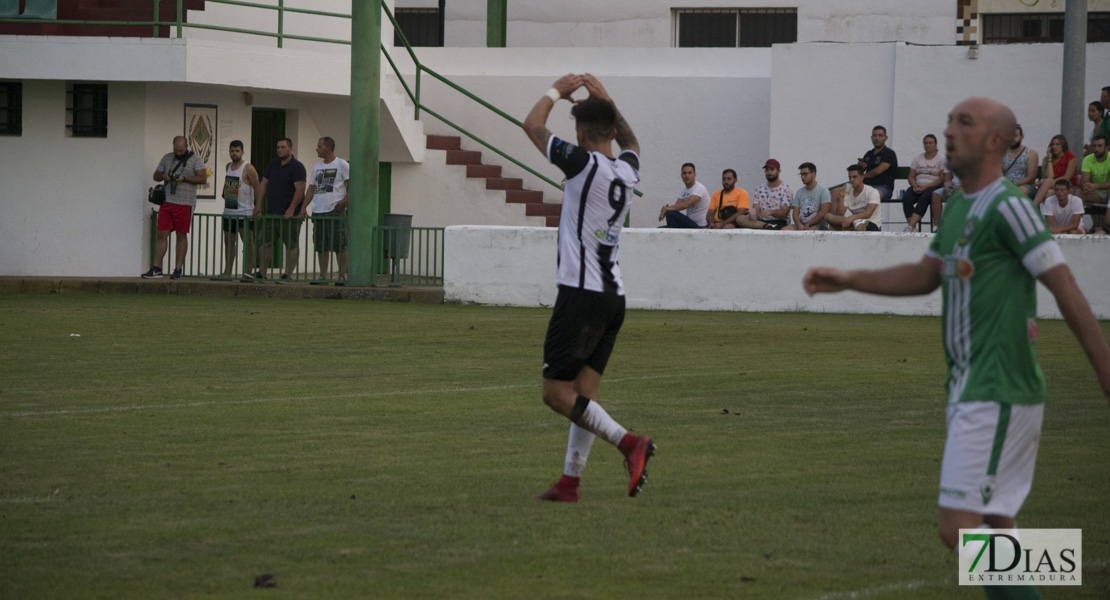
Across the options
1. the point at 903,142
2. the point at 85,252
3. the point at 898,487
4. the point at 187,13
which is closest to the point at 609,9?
the point at 903,142

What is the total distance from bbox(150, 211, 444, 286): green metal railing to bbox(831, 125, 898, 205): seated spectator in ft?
21.7

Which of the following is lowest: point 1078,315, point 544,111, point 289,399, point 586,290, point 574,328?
point 289,399

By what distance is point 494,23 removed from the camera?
30.0 metres

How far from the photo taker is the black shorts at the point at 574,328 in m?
7.05

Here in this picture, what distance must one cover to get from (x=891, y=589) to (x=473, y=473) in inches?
114

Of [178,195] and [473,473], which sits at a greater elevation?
[178,195]

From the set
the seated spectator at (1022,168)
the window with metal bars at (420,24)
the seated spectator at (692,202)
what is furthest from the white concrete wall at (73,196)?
the seated spectator at (1022,168)

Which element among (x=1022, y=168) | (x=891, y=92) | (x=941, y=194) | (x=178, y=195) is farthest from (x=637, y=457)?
(x=891, y=92)

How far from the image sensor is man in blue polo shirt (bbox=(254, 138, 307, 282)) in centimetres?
2216

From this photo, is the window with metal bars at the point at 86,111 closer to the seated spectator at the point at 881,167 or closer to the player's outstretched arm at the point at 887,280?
the seated spectator at the point at 881,167

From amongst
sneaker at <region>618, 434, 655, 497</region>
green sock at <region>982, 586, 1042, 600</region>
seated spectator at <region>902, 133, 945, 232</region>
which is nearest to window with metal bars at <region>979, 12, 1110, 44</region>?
seated spectator at <region>902, 133, 945, 232</region>

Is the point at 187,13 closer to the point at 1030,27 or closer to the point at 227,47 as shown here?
the point at 227,47

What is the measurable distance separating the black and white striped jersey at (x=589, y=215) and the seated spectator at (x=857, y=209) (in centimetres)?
1364

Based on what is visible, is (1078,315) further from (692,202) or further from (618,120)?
(692,202)
